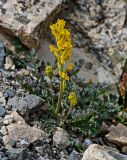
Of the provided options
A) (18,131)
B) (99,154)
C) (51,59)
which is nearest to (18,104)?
(18,131)

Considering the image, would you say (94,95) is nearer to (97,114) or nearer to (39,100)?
(97,114)

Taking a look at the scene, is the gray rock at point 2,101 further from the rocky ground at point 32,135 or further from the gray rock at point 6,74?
the gray rock at point 6,74

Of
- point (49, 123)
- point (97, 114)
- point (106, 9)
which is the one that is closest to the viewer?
point (49, 123)

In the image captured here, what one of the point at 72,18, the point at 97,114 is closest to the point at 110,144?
the point at 97,114

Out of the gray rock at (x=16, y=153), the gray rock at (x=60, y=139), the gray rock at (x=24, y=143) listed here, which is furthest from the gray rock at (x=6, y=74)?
the gray rock at (x=16, y=153)

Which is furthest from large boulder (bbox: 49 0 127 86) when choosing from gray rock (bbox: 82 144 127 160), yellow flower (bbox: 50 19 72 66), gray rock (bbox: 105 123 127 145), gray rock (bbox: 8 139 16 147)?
gray rock (bbox: 8 139 16 147)
